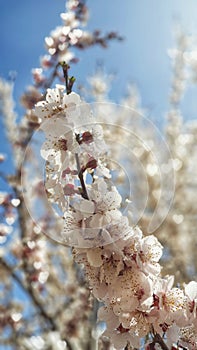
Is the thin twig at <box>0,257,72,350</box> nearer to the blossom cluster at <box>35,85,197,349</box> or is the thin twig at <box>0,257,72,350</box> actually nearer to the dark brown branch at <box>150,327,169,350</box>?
the blossom cluster at <box>35,85,197,349</box>

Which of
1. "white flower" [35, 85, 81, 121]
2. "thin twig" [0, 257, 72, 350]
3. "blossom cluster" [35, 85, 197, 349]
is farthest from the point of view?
"thin twig" [0, 257, 72, 350]

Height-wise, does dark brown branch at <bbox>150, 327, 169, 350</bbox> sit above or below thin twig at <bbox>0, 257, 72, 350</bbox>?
below

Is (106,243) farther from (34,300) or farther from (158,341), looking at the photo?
(34,300)

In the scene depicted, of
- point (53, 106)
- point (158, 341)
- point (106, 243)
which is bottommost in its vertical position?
point (158, 341)

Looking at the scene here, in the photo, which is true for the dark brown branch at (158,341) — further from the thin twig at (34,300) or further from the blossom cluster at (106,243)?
the thin twig at (34,300)

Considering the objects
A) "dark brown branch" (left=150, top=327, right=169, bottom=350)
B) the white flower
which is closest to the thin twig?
"dark brown branch" (left=150, top=327, right=169, bottom=350)

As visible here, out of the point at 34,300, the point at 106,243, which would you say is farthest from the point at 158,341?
the point at 34,300

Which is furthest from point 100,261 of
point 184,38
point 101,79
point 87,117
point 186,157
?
point 184,38

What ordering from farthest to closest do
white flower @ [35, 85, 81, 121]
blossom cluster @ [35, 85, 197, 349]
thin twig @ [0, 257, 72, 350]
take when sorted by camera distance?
thin twig @ [0, 257, 72, 350] < white flower @ [35, 85, 81, 121] < blossom cluster @ [35, 85, 197, 349]

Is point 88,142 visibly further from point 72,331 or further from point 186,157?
point 186,157
